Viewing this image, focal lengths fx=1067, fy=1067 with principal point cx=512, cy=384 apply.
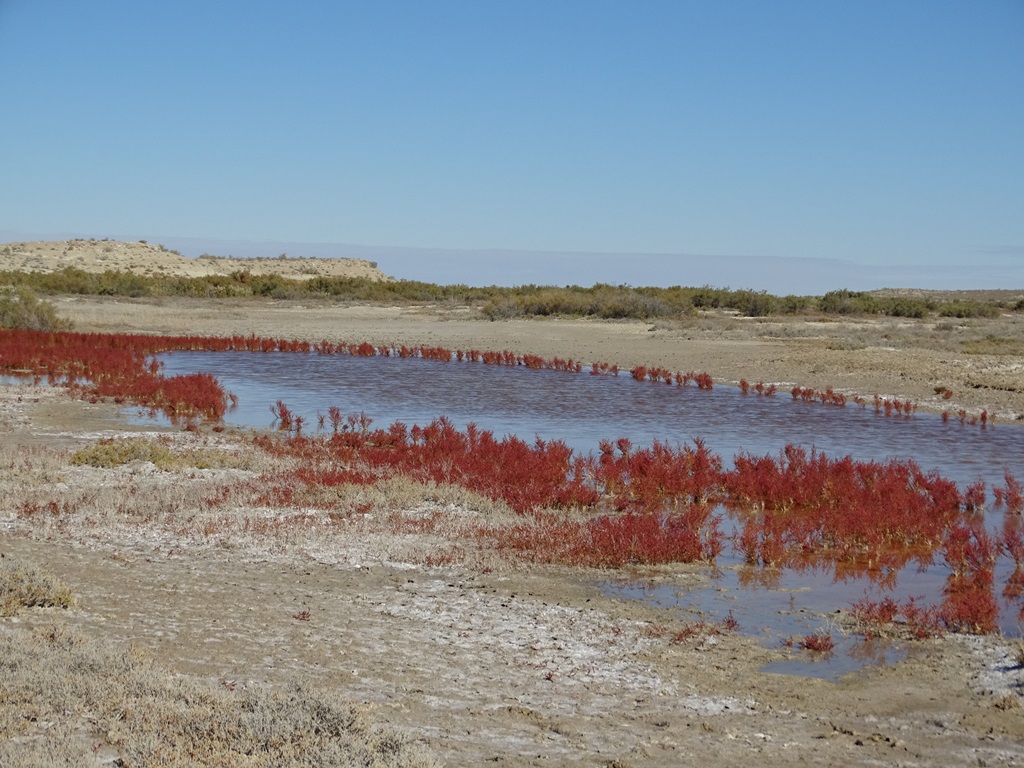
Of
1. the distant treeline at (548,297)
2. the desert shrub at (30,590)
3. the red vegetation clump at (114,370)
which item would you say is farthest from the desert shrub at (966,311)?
the desert shrub at (30,590)

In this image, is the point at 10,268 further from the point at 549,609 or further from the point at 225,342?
the point at 549,609

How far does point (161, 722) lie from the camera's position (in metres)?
5.34

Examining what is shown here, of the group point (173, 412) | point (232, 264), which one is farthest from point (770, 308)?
point (232, 264)

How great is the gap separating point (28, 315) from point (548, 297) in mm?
26951

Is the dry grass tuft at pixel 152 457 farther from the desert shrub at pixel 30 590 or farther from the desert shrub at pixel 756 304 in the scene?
the desert shrub at pixel 756 304

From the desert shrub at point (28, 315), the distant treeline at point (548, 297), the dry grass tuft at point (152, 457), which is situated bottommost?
the dry grass tuft at point (152, 457)

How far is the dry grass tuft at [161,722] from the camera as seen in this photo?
4.96m

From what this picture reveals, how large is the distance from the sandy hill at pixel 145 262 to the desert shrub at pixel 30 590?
8390cm

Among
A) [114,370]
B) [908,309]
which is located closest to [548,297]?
[908,309]

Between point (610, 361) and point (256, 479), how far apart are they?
837 inches

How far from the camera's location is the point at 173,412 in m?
20.3

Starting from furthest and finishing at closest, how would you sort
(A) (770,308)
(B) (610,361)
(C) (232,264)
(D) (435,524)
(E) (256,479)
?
(C) (232,264), (A) (770,308), (B) (610,361), (E) (256,479), (D) (435,524)

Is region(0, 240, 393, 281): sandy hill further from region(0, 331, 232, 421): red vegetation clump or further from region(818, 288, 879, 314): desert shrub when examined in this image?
region(0, 331, 232, 421): red vegetation clump

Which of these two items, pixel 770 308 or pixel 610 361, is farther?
pixel 770 308
